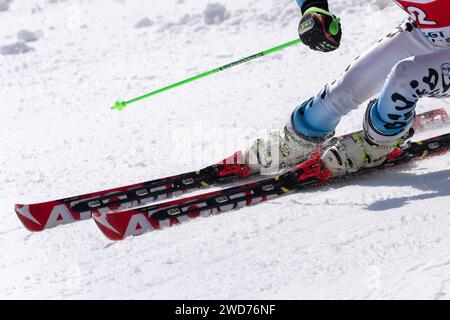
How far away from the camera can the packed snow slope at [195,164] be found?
2799 mm

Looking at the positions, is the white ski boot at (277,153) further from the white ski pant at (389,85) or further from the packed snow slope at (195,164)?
the packed snow slope at (195,164)

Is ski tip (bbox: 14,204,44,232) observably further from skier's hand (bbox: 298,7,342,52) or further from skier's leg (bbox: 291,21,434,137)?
skier's hand (bbox: 298,7,342,52)

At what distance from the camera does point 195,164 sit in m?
4.88

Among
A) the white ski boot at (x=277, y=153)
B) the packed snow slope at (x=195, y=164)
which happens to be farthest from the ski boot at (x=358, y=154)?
the white ski boot at (x=277, y=153)

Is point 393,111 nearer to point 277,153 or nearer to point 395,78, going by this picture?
point 395,78

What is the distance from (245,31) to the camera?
9008 millimetres

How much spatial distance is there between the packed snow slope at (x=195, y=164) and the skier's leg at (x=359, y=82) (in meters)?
0.46

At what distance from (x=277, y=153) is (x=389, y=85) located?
1025 millimetres

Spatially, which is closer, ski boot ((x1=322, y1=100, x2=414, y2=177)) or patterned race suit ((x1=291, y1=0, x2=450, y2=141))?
patterned race suit ((x1=291, y1=0, x2=450, y2=141))

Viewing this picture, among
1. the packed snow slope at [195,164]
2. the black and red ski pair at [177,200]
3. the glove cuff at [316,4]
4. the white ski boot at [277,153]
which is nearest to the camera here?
the packed snow slope at [195,164]

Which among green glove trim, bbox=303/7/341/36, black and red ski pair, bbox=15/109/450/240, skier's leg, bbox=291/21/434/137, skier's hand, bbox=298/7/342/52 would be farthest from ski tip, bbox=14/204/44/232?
green glove trim, bbox=303/7/341/36

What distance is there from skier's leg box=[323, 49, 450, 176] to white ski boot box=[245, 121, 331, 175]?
33 cm

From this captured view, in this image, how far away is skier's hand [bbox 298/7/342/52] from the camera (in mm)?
3816

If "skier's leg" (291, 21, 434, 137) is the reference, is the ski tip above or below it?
below
